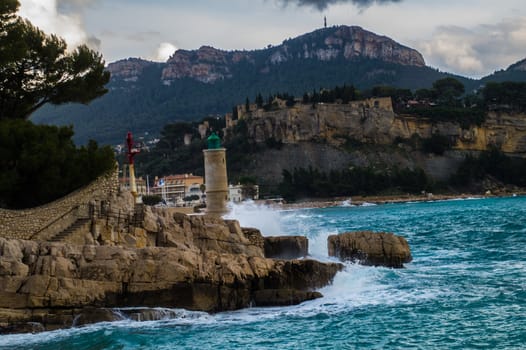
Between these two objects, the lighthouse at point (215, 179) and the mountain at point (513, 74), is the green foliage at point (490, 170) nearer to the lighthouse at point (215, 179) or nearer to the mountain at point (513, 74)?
the mountain at point (513, 74)

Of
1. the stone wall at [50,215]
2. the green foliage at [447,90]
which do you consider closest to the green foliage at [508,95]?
the green foliage at [447,90]

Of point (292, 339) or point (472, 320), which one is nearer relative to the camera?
point (292, 339)

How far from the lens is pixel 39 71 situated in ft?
81.9

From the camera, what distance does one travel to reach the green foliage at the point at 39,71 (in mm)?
23781

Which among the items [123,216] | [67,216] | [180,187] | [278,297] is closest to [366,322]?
[278,297]

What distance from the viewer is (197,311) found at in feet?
50.6

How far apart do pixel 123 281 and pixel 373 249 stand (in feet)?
33.1

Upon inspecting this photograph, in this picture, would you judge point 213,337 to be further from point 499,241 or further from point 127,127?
point 127,127

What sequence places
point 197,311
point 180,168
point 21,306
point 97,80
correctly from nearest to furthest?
point 21,306 < point 197,311 < point 97,80 < point 180,168

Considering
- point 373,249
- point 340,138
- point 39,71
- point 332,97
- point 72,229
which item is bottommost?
point 373,249

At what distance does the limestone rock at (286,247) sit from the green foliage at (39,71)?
26.4 ft

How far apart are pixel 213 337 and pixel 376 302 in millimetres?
4600

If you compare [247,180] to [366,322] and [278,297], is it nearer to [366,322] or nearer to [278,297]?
[278,297]

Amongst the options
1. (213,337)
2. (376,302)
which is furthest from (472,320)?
(213,337)
